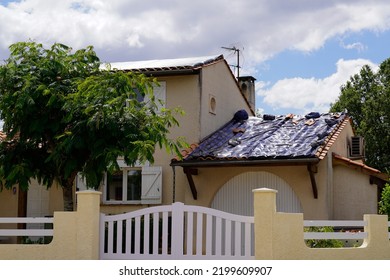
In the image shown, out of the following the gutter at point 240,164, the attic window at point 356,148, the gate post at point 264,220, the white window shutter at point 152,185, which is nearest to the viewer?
the gate post at point 264,220

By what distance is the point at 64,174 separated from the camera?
1431 cm

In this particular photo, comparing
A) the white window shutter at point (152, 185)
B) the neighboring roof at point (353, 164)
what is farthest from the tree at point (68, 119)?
the neighboring roof at point (353, 164)

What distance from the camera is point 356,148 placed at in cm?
2088

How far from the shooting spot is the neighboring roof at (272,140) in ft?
54.5

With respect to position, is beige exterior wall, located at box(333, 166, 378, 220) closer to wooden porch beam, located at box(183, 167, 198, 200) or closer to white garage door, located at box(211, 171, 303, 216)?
white garage door, located at box(211, 171, 303, 216)

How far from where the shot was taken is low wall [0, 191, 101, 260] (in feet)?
35.3

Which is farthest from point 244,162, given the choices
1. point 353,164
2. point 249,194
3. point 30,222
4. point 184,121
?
point 30,222

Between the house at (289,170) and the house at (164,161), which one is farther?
the house at (164,161)

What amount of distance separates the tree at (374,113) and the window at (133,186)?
17.9 m

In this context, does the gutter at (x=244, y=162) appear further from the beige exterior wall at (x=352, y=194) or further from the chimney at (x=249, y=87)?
the chimney at (x=249, y=87)

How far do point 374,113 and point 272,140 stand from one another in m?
17.0

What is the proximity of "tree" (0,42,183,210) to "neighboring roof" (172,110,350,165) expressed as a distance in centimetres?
328

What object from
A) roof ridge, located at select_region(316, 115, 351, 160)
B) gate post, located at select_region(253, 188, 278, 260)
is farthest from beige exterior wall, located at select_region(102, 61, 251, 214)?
gate post, located at select_region(253, 188, 278, 260)

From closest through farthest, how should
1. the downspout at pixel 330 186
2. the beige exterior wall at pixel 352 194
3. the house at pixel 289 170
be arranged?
the house at pixel 289 170
the downspout at pixel 330 186
the beige exterior wall at pixel 352 194
